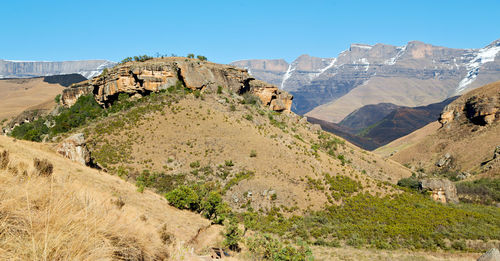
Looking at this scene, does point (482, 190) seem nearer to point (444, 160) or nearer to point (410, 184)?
point (410, 184)

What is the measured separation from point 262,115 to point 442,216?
30.4 m

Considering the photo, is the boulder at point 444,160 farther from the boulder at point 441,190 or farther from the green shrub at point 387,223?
the green shrub at point 387,223

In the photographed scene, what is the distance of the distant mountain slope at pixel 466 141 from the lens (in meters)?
59.0

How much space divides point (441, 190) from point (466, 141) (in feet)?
133

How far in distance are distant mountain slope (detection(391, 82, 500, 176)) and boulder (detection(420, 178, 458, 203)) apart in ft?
64.6

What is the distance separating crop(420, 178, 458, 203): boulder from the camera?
37.2 meters

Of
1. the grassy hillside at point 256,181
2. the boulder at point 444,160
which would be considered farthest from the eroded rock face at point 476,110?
the grassy hillside at point 256,181

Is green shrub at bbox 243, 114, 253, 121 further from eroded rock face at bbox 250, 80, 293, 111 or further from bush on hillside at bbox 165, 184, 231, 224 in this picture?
bush on hillside at bbox 165, 184, 231, 224

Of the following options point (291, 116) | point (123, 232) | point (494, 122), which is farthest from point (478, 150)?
point (123, 232)

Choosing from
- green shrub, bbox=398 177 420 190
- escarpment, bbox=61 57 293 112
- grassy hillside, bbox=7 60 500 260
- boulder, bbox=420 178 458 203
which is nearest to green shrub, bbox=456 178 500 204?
boulder, bbox=420 178 458 203

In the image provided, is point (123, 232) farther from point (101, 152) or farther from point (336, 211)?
point (101, 152)

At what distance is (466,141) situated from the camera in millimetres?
67750

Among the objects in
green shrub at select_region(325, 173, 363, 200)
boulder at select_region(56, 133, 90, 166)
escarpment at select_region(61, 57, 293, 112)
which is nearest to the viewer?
boulder at select_region(56, 133, 90, 166)

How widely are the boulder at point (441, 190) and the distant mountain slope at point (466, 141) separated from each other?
19685 mm
